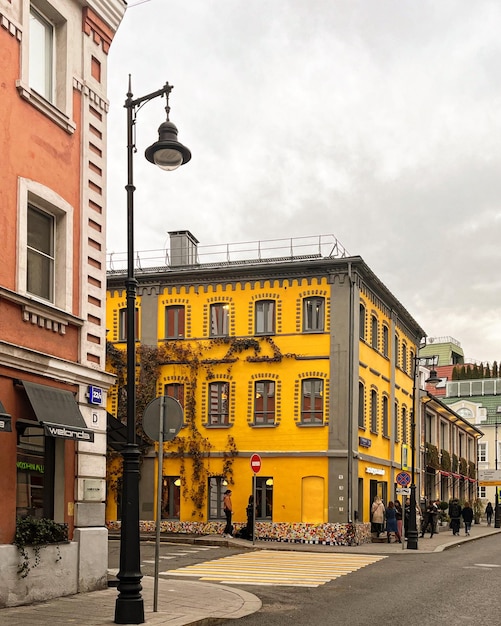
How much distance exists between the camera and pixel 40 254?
14.3 metres

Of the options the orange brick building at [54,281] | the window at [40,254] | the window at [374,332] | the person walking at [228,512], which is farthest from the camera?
the window at [374,332]

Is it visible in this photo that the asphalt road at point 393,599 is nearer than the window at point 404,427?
Yes

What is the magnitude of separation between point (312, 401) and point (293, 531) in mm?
4743

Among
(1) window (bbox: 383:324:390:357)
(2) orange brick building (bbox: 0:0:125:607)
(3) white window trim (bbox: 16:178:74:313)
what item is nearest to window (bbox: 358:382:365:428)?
(1) window (bbox: 383:324:390:357)

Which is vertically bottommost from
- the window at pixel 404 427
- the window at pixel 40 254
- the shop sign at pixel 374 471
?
the shop sign at pixel 374 471

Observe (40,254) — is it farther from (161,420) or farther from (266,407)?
(266,407)

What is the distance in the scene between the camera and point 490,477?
6312 centimetres

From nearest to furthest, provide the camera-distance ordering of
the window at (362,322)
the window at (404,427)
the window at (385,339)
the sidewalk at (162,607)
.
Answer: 1. the sidewalk at (162,607)
2. the window at (362,322)
3. the window at (385,339)
4. the window at (404,427)

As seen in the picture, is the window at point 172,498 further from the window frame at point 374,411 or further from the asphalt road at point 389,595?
the asphalt road at point 389,595

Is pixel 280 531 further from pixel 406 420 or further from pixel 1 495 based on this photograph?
pixel 1 495

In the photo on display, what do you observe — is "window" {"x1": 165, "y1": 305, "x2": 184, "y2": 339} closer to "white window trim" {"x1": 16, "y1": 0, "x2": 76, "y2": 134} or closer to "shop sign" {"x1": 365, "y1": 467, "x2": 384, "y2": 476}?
"shop sign" {"x1": 365, "y1": 467, "x2": 384, "y2": 476}

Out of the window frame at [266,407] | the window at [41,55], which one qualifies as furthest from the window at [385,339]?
the window at [41,55]

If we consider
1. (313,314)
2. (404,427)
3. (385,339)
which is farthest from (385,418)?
(313,314)

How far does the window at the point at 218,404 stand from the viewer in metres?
34.1
